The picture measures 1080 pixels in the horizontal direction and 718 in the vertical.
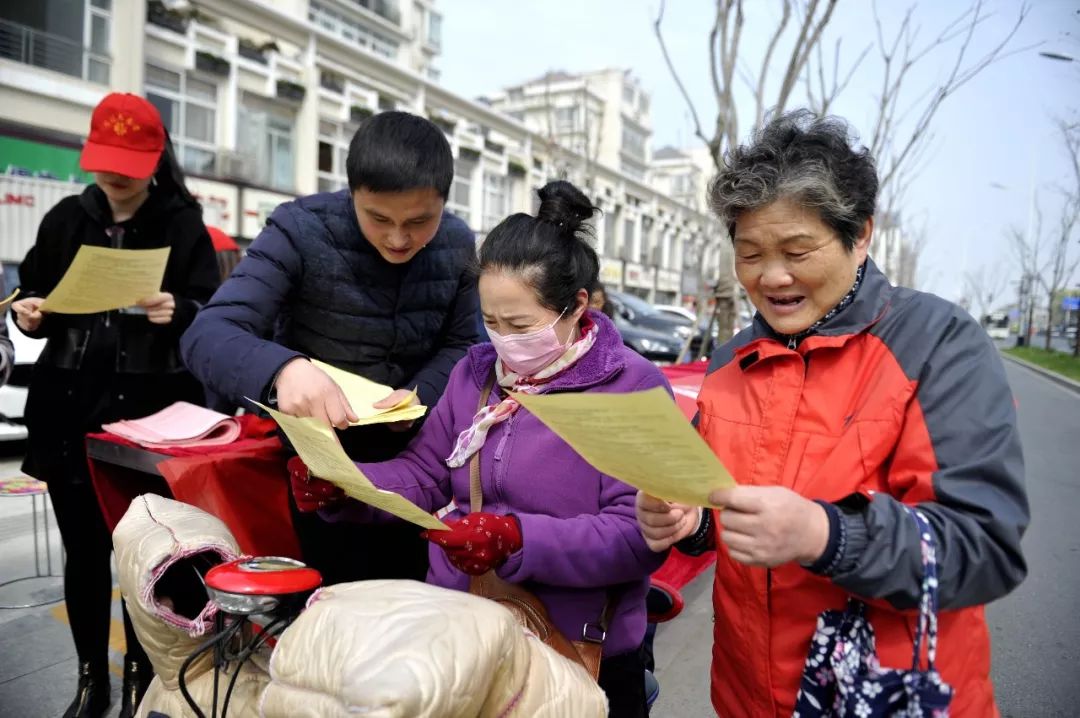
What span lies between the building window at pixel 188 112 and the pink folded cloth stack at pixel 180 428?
1462 cm

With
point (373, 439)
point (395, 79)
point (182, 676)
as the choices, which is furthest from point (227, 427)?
point (395, 79)

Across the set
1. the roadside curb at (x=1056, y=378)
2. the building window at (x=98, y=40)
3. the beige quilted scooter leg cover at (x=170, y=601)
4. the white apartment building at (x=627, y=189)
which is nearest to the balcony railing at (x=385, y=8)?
the white apartment building at (x=627, y=189)

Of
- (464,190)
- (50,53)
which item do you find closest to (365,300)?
(50,53)

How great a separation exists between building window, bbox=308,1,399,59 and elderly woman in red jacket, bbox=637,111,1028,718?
24777mm

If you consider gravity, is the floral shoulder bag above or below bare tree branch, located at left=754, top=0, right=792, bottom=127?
below

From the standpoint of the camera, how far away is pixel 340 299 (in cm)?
179

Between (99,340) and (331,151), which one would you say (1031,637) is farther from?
(331,151)

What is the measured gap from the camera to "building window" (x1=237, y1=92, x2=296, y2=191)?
1697 cm

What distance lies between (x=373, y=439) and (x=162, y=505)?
48cm

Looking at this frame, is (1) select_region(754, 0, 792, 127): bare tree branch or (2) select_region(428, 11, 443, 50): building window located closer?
(1) select_region(754, 0, 792, 127): bare tree branch

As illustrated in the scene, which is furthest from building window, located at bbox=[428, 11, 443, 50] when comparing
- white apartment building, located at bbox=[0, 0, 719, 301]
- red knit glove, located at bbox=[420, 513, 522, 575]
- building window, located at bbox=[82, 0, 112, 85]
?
red knit glove, located at bbox=[420, 513, 522, 575]

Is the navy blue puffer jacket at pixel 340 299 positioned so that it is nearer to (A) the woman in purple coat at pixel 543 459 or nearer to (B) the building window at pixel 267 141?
(A) the woman in purple coat at pixel 543 459

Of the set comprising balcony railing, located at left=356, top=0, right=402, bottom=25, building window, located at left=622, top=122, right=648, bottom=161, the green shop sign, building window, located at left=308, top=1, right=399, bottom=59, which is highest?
building window, located at left=622, top=122, right=648, bottom=161

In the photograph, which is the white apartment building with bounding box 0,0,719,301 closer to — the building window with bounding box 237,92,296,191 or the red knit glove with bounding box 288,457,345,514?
the building window with bounding box 237,92,296,191
